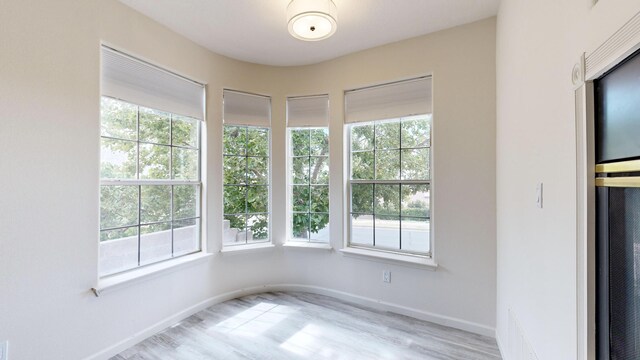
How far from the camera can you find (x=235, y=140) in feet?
10.6

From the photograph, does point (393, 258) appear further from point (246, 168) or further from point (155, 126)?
point (155, 126)

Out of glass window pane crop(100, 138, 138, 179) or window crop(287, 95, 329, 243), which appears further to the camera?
window crop(287, 95, 329, 243)

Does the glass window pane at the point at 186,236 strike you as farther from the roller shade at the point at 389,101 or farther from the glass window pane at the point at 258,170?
the roller shade at the point at 389,101

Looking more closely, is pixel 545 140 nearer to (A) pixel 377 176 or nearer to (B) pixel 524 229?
(B) pixel 524 229

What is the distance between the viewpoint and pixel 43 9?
174cm

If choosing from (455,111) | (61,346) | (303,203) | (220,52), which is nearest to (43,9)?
(220,52)

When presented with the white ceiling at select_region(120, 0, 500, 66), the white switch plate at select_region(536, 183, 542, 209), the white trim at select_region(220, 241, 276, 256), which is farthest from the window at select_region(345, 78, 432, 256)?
the white switch plate at select_region(536, 183, 542, 209)

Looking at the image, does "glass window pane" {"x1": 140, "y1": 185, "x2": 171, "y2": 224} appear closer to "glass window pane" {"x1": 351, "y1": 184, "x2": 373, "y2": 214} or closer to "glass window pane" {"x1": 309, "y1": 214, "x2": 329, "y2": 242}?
"glass window pane" {"x1": 309, "y1": 214, "x2": 329, "y2": 242}

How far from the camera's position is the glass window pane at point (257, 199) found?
3299 mm

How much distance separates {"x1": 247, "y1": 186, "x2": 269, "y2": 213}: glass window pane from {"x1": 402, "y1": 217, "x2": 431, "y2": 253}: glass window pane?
5.28ft

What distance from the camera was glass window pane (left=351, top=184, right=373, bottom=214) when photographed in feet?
9.96

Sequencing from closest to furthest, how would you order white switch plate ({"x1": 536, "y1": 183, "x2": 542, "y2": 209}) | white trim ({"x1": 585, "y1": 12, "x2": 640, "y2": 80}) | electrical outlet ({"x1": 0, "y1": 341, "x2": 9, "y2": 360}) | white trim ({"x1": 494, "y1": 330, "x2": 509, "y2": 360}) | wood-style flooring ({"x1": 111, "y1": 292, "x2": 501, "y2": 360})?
white trim ({"x1": 585, "y1": 12, "x2": 640, "y2": 80}) → white switch plate ({"x1": 536, "y1": 183, "x2": 542, "y2": 209}) → electrical outlet ({"x1": 0, "y1": 341, "x2": 9, "y2": 360}) → white trim ({"x1": 494, "y1": 330, "x2": 509, "y2": 360}) → wood-style flooring ({"x1": 111, "y1": 292, "x2": 501, "y2": 360})

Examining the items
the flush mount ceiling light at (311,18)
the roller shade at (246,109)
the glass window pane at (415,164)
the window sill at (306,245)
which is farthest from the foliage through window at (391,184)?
the flush mount ceiling light at (311,18)

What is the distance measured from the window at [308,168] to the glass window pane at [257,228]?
278mm
